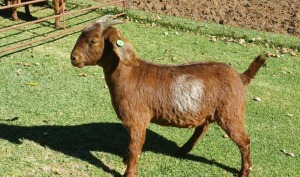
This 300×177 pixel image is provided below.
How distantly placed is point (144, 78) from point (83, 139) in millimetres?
1518

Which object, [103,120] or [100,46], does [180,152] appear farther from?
[100,46]

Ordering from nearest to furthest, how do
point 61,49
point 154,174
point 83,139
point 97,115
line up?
point 154,174
point 83,139
point 97,115
point 61,49

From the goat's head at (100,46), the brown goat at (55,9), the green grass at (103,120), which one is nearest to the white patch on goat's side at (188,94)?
the goat's head at (100,46)

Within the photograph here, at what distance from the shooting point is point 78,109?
686cm

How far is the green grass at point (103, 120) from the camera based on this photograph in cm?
555

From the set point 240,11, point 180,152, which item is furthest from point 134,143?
point 240,11

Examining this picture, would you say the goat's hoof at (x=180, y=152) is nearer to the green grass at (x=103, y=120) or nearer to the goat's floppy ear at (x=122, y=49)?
the green grass at (x=103, y=120)

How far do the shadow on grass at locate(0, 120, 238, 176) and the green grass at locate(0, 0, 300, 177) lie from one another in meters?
0.01

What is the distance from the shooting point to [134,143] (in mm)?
5012

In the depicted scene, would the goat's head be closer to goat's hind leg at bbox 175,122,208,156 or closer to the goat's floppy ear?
the goat's floppy ear

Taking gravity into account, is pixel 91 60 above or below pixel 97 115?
above

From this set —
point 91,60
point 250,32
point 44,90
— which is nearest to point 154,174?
point 91,60

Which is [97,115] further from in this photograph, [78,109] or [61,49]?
[61,49]

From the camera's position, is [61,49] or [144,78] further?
[61,49]
